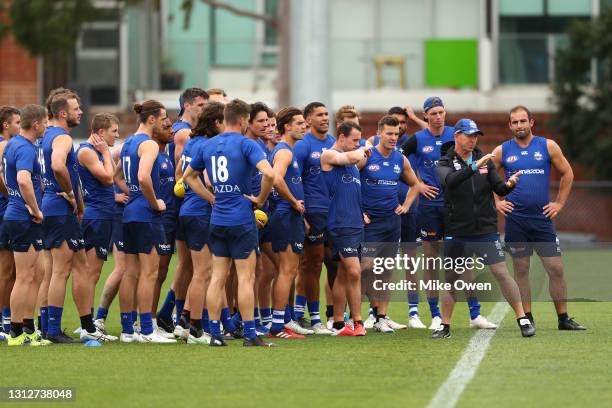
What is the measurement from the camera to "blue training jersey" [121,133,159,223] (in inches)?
523

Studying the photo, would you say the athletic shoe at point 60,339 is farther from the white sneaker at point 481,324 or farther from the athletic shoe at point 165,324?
the white sneaker at point 481,324

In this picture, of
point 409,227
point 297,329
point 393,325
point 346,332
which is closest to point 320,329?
point 297,329

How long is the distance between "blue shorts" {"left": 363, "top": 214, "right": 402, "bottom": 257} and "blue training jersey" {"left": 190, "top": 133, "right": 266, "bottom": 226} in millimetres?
2126

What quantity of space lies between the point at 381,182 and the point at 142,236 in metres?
2.61

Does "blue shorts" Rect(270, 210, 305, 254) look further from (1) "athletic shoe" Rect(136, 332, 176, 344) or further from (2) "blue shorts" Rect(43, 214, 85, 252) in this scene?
(2) "blue shorts" Rect(43, 214, 85, 252)

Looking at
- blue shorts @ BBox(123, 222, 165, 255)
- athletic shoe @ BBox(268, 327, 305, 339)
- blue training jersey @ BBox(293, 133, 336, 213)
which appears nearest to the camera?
blue shorts @ BBox(123, 222, 165, 255)

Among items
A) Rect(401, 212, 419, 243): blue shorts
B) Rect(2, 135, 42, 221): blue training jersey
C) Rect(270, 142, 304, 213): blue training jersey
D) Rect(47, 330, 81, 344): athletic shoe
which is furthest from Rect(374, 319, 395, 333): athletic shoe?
Rect(2, 135, 42, 221): blue training jersey

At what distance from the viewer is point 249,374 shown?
36.6 ft

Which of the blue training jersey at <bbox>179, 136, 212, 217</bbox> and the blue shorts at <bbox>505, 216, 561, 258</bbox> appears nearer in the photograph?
the blue training jersey at <bbox>179, 136, 212, 217</bbox>

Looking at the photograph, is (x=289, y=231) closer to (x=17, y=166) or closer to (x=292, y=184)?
(x=292, y=184)

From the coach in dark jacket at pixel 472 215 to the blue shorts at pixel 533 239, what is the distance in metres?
0.66

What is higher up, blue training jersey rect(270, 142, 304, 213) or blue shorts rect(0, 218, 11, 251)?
blue training jersey rect(270, 142, 304, 213)

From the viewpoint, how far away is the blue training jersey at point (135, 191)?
13289 millimetres

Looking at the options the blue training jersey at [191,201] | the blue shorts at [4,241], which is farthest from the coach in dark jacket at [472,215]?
the blue shorts at [4,241]
